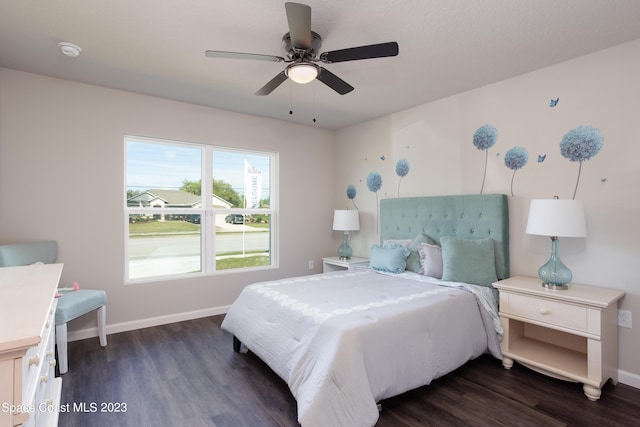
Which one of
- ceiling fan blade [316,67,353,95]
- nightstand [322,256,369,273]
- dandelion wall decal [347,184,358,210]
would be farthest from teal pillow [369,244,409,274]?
ceiling fan blade [316,67,353,95]

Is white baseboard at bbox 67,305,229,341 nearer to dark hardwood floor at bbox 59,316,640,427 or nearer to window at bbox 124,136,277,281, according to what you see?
dark hardwood floor at bbox 59,316,640,427

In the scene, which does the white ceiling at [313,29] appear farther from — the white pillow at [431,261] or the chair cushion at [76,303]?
the chair cushion at [76,303]

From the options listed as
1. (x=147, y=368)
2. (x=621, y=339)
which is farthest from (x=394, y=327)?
(x=147, y=368)

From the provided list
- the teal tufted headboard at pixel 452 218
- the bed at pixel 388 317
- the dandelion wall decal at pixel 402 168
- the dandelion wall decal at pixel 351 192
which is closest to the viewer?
the bed at pixel 388 317

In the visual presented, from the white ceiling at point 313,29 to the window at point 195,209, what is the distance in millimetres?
873

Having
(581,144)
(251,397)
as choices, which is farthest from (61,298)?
(581,144)

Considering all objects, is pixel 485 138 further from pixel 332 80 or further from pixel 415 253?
pixel 332 80

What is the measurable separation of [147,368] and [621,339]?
364cm

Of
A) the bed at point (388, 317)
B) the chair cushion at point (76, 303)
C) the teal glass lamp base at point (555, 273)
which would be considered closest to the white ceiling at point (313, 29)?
the bed at point (388, 317)

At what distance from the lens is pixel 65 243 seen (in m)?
3.09

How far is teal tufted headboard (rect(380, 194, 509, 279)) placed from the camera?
9.77 feet

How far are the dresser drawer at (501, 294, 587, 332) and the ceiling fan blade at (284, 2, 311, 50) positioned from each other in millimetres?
2421

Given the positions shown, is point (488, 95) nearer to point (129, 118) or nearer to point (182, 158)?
point (182, 158)

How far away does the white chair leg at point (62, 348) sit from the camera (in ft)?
8.09
